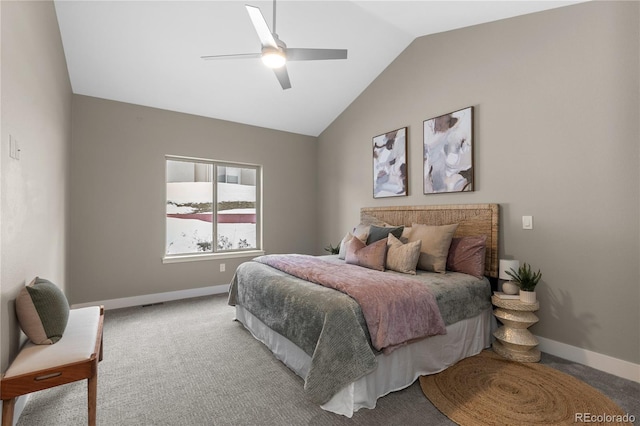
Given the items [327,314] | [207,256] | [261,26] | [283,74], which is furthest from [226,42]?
[327,314]

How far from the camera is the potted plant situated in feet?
7.87

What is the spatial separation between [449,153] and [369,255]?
151 cm

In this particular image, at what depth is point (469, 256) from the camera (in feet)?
9.07

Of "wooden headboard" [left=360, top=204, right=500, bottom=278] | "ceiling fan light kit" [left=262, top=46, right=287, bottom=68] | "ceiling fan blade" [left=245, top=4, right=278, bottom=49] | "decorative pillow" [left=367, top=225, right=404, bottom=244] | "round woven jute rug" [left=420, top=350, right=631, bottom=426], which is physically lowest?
"round woven jute rug" [left=420, top=350, right=631, bottom=426]

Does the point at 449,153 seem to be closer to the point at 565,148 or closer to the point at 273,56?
the point at 565,148

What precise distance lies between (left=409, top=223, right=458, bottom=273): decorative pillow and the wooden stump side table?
54cm

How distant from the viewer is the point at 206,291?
443 centimetres

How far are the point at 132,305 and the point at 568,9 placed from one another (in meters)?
5.68

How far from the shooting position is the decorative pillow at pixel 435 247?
2.78 m

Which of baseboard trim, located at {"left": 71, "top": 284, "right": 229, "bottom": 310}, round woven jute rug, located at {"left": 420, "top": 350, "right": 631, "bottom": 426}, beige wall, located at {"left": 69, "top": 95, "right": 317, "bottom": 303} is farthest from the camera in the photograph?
baseboard trim, located at {"left": 71, "top": 284, "right": 229, "bottom": 310}

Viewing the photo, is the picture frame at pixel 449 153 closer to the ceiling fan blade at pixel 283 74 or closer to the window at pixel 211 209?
the ceiling fan blade at pixel 283 74

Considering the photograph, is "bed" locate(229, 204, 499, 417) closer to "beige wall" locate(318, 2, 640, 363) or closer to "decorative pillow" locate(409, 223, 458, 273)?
"decorative pillow" locate(409, 223, 458, 273)

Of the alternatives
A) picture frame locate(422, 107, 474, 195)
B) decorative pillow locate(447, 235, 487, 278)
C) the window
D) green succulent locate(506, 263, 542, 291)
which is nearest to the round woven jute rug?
green succulent locate(506, 263, 542, 291)

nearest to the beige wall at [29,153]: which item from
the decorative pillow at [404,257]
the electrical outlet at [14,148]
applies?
the electrical outlet at [14,148]
